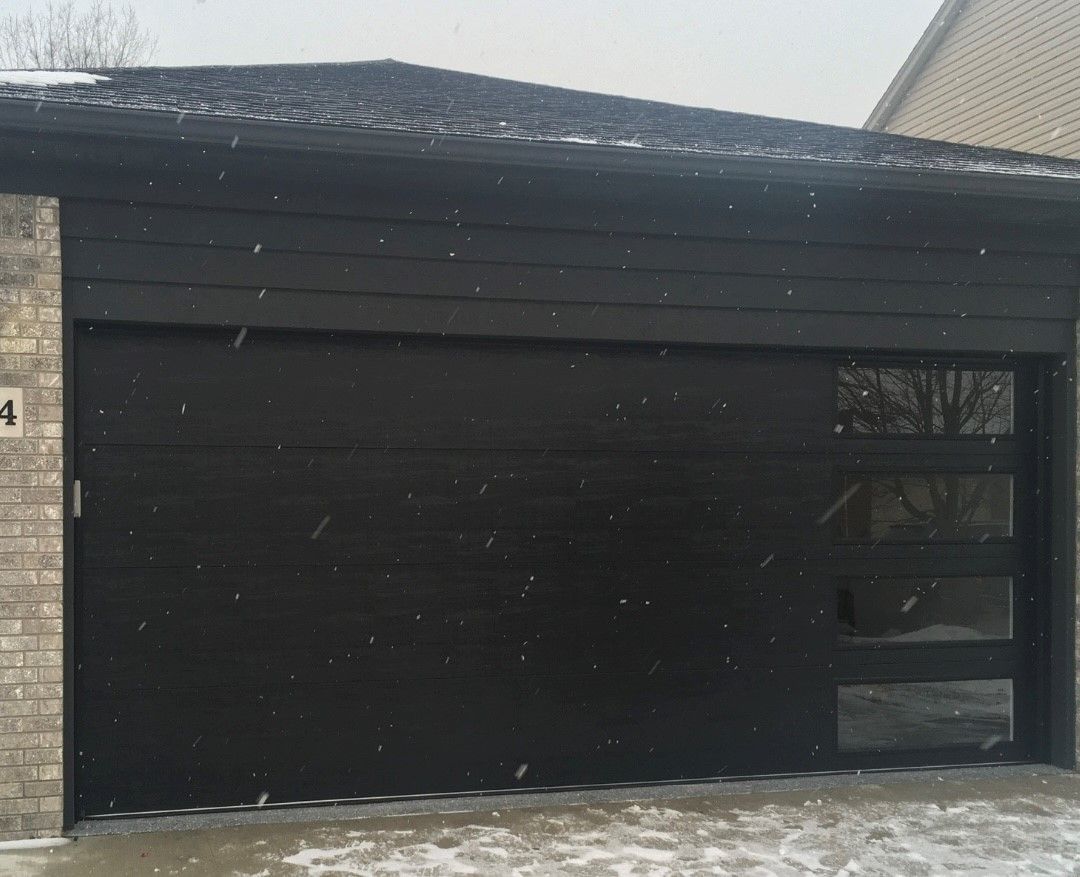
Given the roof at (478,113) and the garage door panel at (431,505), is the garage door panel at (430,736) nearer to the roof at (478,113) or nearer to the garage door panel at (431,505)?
the garage door panel at (431,505)

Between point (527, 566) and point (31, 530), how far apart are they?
2439mm

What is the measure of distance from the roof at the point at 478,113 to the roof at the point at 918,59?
598cm

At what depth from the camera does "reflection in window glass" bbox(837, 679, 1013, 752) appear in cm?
669

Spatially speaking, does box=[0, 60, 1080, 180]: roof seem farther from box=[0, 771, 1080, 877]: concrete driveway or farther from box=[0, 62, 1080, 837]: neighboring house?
box=[0, 771, 1080, 877]: concrete driveway

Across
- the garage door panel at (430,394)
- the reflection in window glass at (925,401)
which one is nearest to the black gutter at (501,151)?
the garage door panel at (430,394)

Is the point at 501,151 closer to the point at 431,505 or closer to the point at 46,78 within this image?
the point at 431,505

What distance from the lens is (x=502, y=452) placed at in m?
6.23

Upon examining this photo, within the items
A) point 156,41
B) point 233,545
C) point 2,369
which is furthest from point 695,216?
point 156,41

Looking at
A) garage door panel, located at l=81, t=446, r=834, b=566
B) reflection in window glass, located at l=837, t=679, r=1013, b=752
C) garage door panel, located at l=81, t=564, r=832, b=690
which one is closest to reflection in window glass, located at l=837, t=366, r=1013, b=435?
garage door panel, located at l=81, t=446, r=834, b=566

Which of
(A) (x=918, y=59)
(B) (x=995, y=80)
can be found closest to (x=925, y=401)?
(B) (x=995, y=80)

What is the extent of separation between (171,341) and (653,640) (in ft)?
9.73

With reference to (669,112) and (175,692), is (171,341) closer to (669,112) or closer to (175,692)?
(175,692)

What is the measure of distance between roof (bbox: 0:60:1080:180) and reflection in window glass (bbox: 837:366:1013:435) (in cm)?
120

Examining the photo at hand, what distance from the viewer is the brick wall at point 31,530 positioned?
17.7ft
